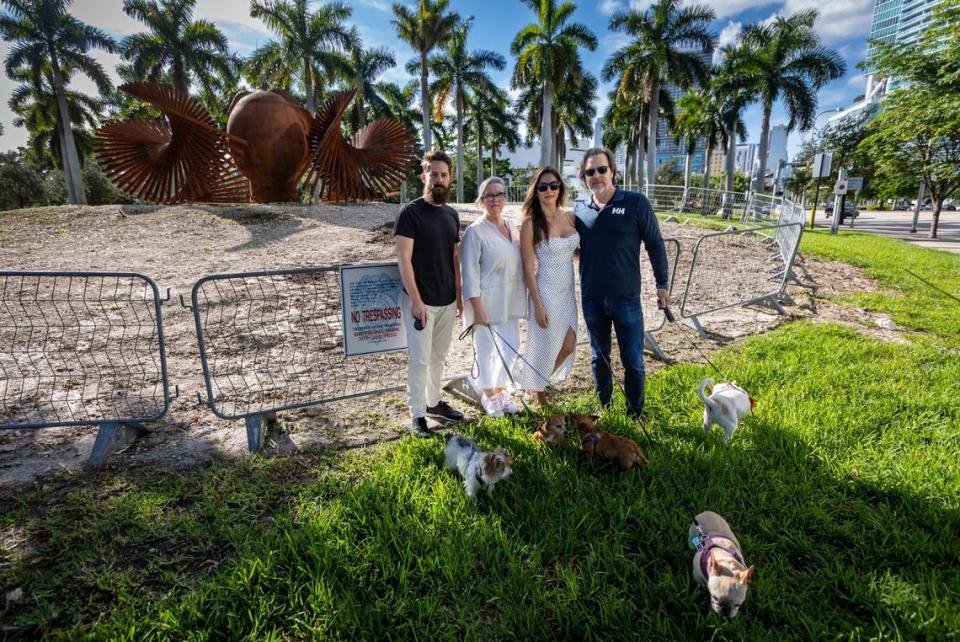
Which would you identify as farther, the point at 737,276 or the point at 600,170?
the point at 737,276

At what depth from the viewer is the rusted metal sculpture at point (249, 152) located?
11.4 m

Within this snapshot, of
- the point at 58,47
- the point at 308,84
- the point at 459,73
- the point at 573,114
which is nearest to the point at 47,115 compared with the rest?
the point at 58,47

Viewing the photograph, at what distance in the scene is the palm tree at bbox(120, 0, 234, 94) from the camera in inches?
1080

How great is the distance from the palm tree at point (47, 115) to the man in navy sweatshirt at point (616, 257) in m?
38.1

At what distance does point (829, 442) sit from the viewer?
2938mm

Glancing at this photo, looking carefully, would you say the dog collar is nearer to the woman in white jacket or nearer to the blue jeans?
the blue jeans

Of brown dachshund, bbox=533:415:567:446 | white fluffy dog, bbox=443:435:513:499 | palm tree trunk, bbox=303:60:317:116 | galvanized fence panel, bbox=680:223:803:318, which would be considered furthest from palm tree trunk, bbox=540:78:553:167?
white fluffy dog, bbox=443:435:513:499

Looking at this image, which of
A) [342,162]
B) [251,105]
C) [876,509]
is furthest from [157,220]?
[876,509]

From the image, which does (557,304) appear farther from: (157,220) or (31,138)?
(31,138)

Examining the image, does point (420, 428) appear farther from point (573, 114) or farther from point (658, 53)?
point (573, 114)

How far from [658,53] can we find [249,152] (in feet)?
87.8

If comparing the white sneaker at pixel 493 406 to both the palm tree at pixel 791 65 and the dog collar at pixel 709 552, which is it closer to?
the dog collar at pixel 709 552

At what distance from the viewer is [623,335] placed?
3186mm

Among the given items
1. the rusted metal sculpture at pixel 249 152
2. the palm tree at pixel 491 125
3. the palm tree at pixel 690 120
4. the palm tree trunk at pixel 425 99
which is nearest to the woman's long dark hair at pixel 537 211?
the rusted metal sculpture at pixel 249 152
